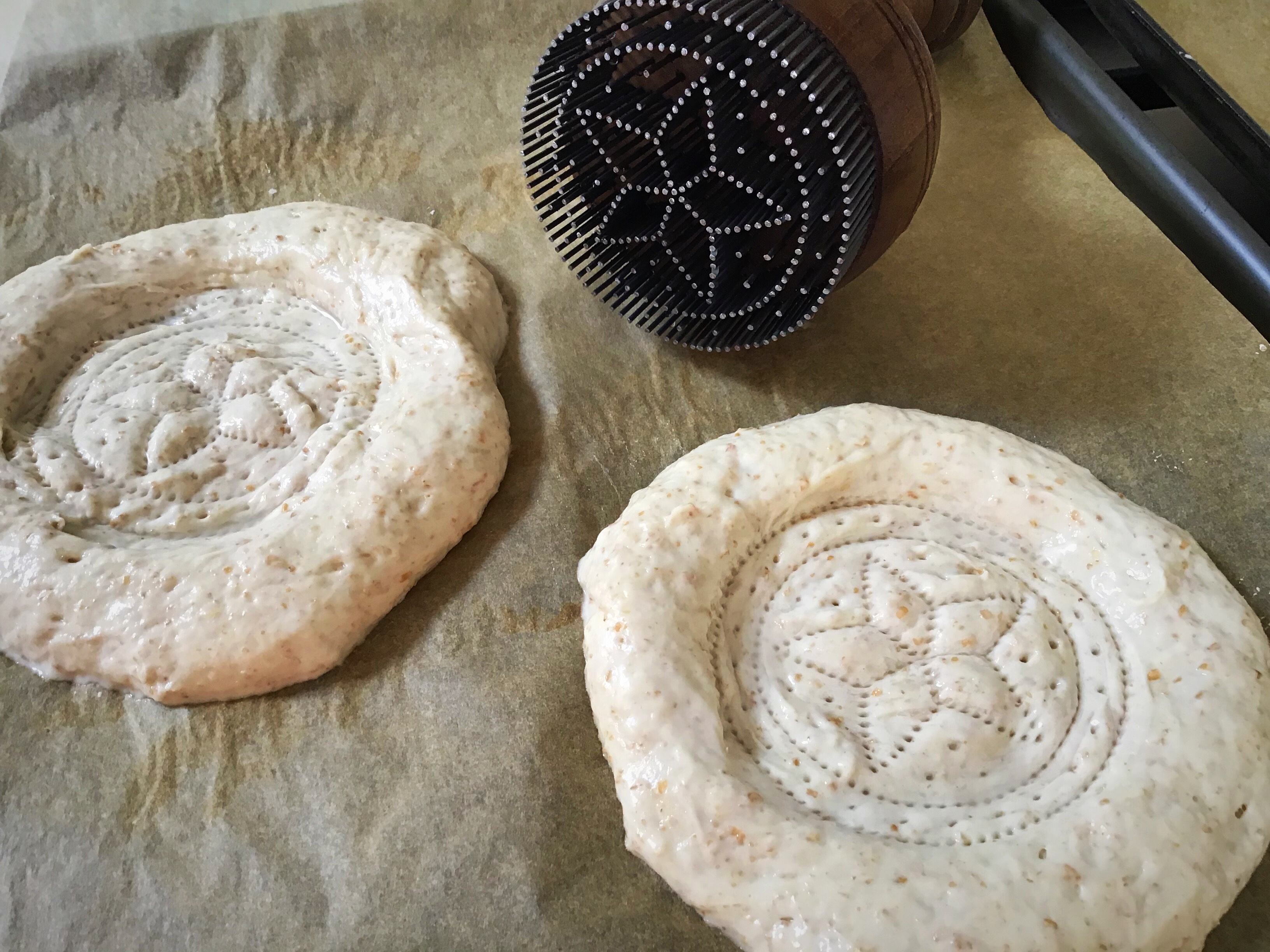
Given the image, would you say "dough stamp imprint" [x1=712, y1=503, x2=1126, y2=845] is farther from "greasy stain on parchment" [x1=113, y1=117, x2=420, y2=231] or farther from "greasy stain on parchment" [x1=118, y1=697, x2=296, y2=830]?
"greasy stain on parchment" [x1=113, y1=117, x2=420, y2=231]

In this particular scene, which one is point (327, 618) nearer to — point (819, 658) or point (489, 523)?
point (489, 523)

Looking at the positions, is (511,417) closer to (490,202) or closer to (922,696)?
(490,202)

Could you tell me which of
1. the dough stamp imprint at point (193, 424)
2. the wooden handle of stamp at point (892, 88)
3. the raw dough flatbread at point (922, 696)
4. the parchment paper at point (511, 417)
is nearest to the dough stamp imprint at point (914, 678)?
→ the raw dough flatbread at point (922, 696)

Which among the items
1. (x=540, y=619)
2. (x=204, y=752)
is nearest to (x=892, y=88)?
(x=540, y=619)

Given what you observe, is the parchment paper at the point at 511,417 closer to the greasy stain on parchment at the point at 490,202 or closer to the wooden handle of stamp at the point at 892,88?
the greasy stain on parchment at the point at 490,202

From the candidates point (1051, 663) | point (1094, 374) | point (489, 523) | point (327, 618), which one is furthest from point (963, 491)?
point (327, 618)
